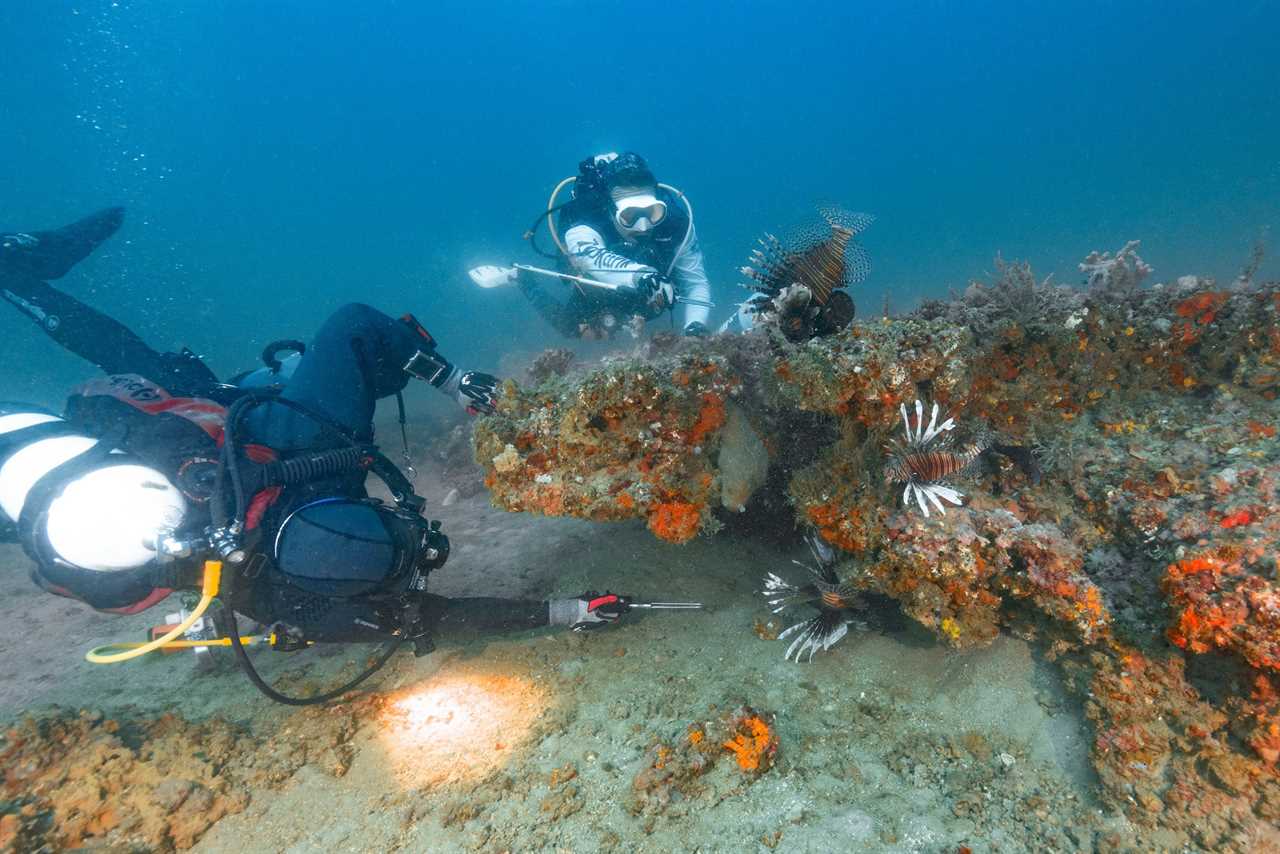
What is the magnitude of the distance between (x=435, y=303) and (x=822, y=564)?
1860 inches

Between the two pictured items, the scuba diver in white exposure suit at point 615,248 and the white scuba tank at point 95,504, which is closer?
the white scuba tank at point 95,504

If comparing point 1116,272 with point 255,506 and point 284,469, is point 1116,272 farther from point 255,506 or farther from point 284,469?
point 255,506

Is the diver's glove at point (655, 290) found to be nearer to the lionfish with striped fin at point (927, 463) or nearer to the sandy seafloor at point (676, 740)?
the sandy seafloor at point (676, 740)

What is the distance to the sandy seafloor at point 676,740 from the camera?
232 cm

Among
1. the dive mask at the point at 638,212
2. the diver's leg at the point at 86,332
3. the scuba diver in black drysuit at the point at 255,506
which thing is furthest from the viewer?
the dive mask at the point at 638,212

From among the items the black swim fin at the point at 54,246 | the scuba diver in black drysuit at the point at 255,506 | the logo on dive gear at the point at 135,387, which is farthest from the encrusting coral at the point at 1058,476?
the black swim fin at the point at 54,246

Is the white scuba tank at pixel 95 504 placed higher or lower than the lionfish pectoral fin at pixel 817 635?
higher

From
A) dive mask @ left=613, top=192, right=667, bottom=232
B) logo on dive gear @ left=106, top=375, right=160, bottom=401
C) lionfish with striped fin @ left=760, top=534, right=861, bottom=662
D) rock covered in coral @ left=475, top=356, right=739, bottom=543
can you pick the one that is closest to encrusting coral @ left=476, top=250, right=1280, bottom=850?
rock covered in coral @ left=475, top=356, right=739, bottom=543

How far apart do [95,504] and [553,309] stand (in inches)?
264

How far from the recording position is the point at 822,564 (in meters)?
3.42

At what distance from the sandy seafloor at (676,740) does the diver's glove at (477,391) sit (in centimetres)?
177

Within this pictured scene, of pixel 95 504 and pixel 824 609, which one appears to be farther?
pixel 824 609

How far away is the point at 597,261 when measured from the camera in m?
6.91

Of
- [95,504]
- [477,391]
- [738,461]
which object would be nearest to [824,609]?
[738,461]
